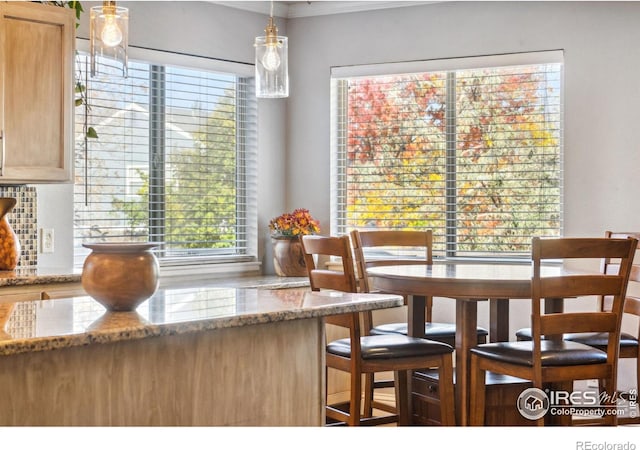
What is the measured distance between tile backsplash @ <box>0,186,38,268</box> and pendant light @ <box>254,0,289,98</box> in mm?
1724

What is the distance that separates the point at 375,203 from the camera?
516 cm

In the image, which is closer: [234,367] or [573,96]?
[234,367]

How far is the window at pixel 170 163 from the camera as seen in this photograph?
4.46 metres

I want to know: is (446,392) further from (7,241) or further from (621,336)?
(7,241)

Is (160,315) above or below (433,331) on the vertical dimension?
above

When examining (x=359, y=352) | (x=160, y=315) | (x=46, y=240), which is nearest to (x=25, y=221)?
(x=46, y=240)

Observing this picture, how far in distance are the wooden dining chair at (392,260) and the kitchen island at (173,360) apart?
1.57m

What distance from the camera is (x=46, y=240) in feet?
13.6

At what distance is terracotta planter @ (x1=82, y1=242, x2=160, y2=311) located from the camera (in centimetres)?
177

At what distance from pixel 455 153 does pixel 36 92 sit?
2.57 metres

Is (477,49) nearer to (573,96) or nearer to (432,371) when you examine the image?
(573,96)

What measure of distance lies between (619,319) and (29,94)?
284 centimetres

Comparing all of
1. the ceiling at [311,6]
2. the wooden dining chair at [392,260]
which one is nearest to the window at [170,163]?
the ceiling at [311,6]
